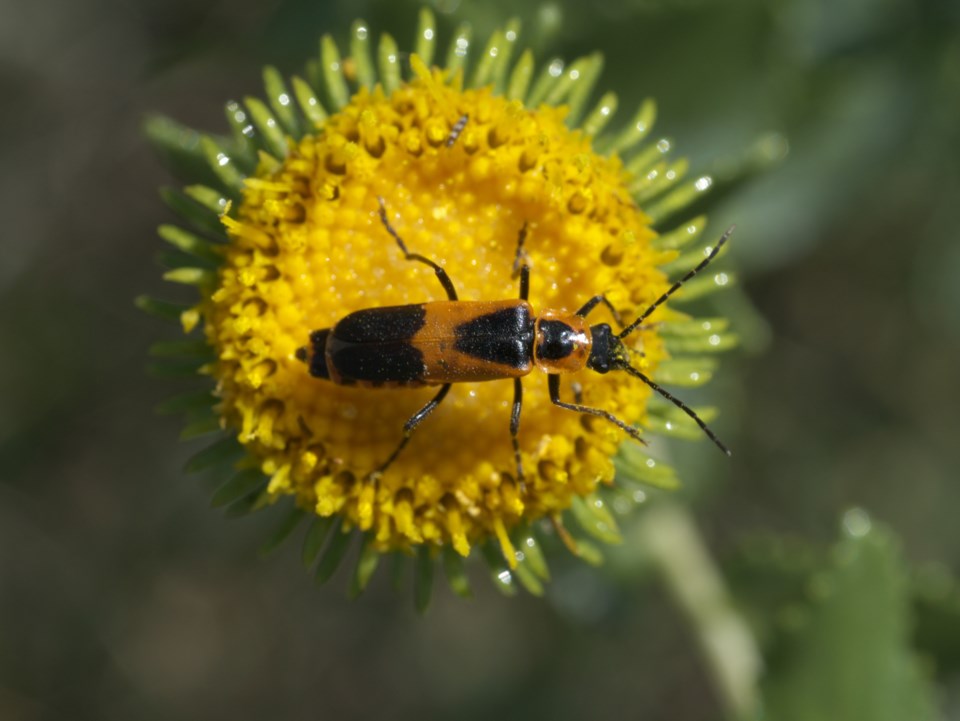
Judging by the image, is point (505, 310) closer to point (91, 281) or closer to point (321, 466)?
point (321, 466)

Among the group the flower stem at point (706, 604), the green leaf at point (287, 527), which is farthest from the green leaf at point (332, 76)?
the flower stem at point (706, 604)

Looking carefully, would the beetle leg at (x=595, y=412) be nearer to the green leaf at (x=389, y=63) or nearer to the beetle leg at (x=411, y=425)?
the beetle leg at (x=411, y=425)

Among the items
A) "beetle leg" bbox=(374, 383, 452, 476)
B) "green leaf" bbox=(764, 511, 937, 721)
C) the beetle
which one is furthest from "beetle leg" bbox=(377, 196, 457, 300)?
"green leaf" bbox=(764, 511, 937, 721)

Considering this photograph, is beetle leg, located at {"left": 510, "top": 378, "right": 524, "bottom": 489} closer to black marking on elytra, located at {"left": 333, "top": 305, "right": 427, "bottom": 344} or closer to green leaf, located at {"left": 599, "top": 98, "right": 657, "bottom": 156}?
black marking on elytra, located at {"left": 333, "top": 305, "right": 427, "bottom": 344}

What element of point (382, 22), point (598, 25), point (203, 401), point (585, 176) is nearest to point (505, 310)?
point (585, 176)

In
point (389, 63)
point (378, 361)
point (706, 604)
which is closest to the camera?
point (378, 361)

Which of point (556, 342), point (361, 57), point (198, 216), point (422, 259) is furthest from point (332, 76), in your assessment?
point (556, 342)

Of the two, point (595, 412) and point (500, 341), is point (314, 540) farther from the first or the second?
point (595, 412)
